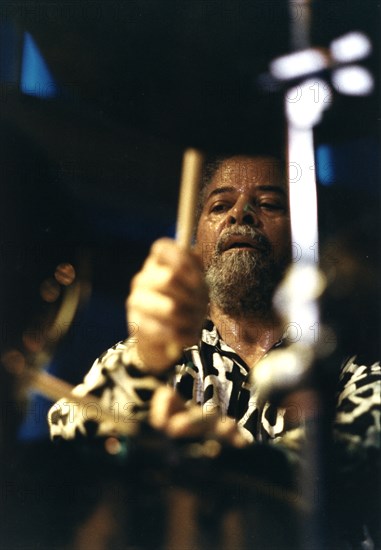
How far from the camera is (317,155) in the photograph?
30.5 inches

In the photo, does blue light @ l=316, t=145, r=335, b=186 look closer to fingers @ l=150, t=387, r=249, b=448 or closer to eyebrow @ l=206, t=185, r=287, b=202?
eyebrow @ l=206, t=185, r=287, b=202

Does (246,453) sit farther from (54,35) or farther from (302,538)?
(54,35)

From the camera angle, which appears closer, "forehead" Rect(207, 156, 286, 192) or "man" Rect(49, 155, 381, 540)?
"man" Rect(49, 155, 381, 540)

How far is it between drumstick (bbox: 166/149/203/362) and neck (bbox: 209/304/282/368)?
119 mm

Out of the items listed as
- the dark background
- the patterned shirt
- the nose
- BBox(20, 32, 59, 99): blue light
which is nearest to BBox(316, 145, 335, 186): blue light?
the dark background

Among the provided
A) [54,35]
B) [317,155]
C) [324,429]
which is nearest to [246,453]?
[324,429]

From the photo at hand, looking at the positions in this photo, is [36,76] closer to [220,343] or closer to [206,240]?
[206,240]

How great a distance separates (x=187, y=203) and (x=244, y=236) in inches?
3.7

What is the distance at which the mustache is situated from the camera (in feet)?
2.43

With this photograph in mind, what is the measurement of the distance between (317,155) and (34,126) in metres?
0.36

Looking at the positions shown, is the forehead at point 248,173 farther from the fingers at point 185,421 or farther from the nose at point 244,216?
the fingers at point 185,421

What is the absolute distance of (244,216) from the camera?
2.43 feet

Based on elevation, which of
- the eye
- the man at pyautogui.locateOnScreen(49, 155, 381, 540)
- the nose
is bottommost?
the man at pyautogui.locateOnScreen(49, 155, 381, 540)

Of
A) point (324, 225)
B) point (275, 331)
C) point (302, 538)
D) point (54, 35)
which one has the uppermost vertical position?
point (54, 35)
